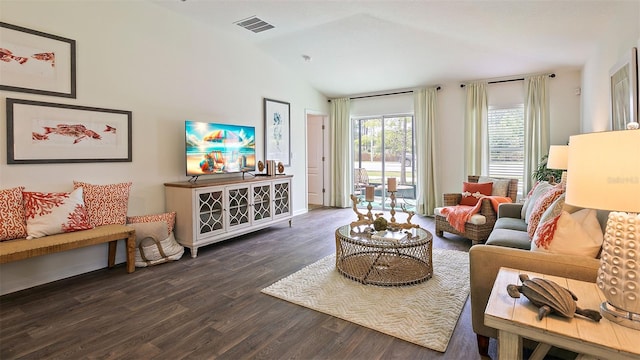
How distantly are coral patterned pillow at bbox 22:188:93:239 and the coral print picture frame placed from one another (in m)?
2.86

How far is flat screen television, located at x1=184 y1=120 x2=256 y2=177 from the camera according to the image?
4.14m

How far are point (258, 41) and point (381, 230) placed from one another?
11.8ft

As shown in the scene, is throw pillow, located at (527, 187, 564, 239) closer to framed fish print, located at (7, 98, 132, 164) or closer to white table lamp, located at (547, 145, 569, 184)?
white table lamp, located at (547, 145, 569, 184)

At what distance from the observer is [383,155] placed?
22.4 ft

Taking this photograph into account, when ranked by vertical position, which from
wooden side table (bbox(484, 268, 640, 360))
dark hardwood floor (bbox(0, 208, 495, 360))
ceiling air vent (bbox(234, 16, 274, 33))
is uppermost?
ceiling air vent (bbox(234, 16, 274, 33))

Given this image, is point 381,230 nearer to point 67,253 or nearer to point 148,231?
point 148,231

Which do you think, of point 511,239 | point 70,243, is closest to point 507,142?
point 511,239

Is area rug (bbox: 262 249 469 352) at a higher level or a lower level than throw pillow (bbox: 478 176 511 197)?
lower

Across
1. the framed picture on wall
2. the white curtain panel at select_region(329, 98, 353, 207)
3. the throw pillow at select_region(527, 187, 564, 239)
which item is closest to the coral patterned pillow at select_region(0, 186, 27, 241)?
the throw pillow at select_region(527, 187, 564, 239)

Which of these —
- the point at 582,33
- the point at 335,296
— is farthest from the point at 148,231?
the point at 582,33

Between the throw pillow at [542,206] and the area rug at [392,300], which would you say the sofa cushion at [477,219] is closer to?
the area rug at [392,300]

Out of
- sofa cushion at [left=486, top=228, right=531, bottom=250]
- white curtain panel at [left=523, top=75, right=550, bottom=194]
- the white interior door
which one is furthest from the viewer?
the white interior door

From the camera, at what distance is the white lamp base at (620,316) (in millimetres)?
1213

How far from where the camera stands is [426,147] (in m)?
6.10
